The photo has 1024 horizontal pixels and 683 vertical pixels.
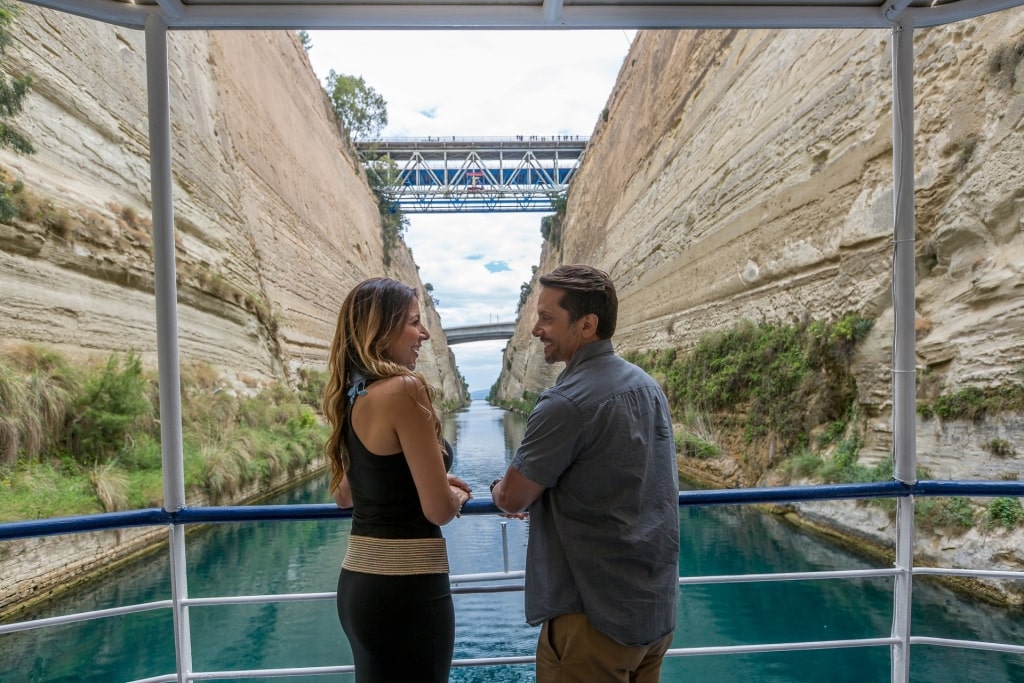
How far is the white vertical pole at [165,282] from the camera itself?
5.16 ft

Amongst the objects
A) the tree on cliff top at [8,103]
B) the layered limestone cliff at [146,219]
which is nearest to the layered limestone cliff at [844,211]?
the layered limestone cliff at [146,219]

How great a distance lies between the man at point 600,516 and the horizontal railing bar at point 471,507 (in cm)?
34

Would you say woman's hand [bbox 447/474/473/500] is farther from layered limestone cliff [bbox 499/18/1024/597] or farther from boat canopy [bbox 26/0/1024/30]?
layered limestone cliff [bbox 499/18/1024/597]

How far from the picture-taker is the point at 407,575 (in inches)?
42.5

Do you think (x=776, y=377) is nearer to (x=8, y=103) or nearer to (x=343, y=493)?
(x=343, y=493)

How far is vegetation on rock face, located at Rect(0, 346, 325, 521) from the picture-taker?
18.9ft

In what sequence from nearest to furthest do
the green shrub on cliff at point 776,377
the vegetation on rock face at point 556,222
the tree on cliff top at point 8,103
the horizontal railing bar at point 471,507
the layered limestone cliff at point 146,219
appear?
the horizontal railing bar at point 471,507 → the tree on cliff top at point 8,103 → the layered limestone cliff at point 146,219 → the green shrub on cliff at point 776,377 → the vegetation on rock face at point 556,222

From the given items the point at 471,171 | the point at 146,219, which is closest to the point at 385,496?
the point at 146,219

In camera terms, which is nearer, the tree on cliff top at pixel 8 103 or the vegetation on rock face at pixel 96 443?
the vegetation on rock face at pixel 96 443

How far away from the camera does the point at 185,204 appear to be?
39.9 ft

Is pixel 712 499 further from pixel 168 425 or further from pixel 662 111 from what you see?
pixel 662 111

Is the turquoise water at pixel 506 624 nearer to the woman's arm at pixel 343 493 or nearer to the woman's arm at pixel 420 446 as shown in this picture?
the woman's arm at pixel 343 493

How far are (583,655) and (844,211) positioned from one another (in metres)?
8.86

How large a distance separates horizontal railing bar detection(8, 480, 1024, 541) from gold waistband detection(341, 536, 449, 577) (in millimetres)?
292
